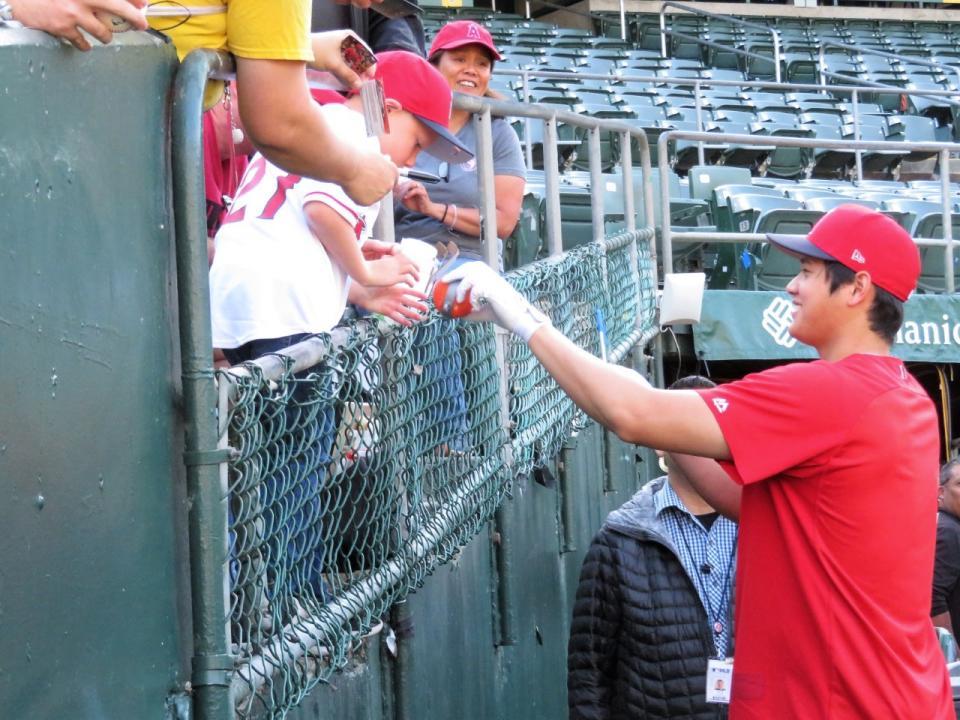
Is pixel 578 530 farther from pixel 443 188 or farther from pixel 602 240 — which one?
pixel 443 188

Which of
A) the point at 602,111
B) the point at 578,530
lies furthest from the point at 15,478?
the point at 602,111

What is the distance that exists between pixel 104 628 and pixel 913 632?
6.35ft

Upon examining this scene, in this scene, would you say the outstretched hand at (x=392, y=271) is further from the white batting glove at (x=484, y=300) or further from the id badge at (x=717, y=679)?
the id badge at (x=717, y=679)

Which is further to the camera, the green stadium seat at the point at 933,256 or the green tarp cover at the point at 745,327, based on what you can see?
the green stadium seat at the point at 933,256

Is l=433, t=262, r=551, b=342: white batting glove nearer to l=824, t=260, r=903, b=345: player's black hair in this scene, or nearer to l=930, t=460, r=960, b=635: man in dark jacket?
l=824, t=260, r=903, b=345: player's black hair

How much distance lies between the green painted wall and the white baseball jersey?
0.79 m

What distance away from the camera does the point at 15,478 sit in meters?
1.62

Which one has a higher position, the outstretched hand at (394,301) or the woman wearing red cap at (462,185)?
the woman wearing red cap at (462,185)

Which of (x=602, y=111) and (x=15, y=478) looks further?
(x=602, y=111)

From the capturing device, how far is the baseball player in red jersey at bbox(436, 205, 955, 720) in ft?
9.98

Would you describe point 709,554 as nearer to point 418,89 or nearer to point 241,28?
point 418,89

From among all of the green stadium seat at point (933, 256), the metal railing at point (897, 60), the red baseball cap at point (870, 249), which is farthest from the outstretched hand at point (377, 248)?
the metal railing at point (897, 60)

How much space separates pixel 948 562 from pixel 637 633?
261 cm

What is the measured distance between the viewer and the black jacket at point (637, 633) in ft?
14.3
